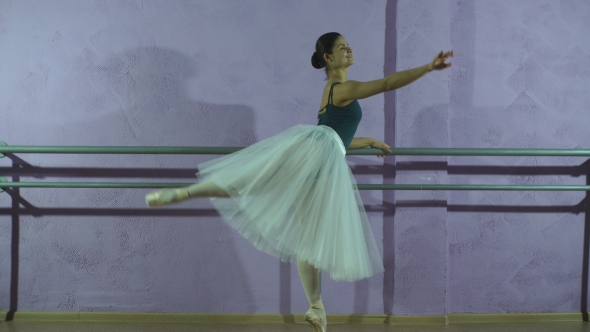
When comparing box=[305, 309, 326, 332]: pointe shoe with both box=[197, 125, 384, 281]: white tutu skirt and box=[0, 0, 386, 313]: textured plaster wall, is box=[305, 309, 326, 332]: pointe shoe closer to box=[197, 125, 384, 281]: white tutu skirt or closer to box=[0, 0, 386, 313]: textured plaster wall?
box=[197, 125, 384, 281]: white tutu skirt

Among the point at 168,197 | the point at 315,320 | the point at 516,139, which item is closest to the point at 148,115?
the point at 168,197

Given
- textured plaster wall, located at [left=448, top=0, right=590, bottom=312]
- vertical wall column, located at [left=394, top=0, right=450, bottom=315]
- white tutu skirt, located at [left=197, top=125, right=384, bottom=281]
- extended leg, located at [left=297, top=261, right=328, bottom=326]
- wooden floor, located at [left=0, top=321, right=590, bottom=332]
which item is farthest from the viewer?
textured plaster wall, located at [left=448, top=0, right=590, bottom=312]

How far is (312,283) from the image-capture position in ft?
9.31

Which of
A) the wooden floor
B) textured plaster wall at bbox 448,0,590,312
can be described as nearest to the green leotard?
textured plaster wall at bbox 448,0,590,312

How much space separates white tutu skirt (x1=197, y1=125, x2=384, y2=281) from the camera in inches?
103

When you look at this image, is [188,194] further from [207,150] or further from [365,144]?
[365,144]

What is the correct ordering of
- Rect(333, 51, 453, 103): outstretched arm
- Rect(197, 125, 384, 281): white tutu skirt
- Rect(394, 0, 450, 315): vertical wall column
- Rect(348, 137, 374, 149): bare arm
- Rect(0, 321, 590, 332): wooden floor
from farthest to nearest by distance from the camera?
Rect(394, 0, 450, 315): vertical wall column < Rect(0, 321, 590, 332): wooden floor < Rect(348, 137, 374, 149): bare arm < Rect(197, 125, 384, 281): white tutu skirt < Rect(333, 51, 453, 103): outstretched arm

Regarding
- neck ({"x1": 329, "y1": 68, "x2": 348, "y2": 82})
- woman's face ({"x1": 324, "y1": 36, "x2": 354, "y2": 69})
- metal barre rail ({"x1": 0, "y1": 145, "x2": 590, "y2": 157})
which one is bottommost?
metal barre rail ({"x1": 0, "y1": 145, "x2": 590, "y2": 157})

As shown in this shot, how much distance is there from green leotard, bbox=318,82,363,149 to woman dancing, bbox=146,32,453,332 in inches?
1.0

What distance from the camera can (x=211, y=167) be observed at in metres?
2.75

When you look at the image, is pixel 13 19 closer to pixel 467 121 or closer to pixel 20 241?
pixel 20 241

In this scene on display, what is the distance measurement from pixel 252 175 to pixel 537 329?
197 centimetres

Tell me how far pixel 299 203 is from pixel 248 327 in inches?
42.8

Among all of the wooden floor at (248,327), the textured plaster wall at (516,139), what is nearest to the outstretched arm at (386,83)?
the textured plaster wall at (516,139)
